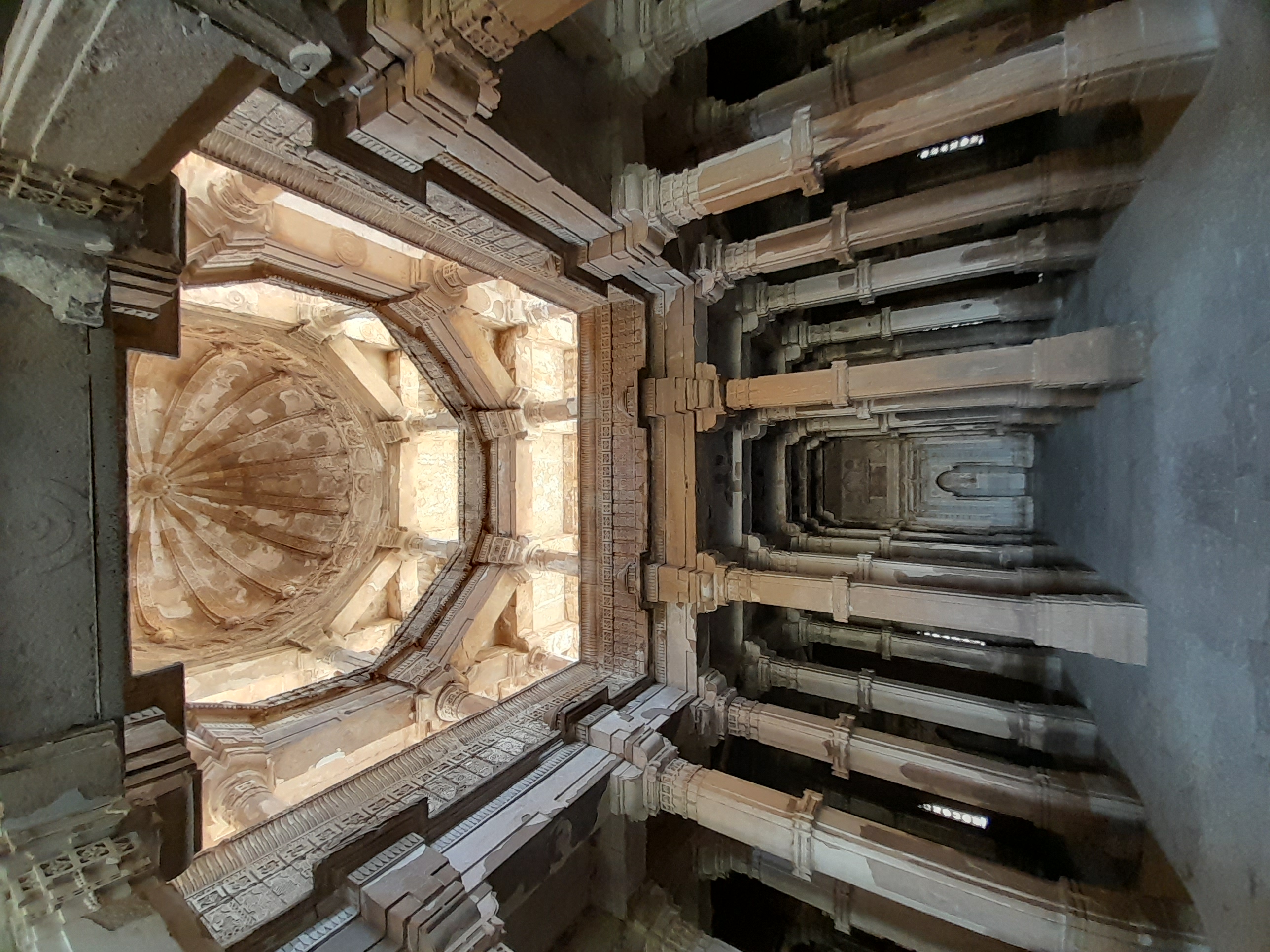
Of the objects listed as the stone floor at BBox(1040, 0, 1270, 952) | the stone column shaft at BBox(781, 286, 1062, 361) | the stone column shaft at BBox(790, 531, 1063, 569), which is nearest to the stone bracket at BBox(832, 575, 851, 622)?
the stone column shaft at BBox(790, 531, 1063, 569)

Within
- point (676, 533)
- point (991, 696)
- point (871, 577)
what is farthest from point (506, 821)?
point (991, 696)

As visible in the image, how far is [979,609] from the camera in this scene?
20.2ft

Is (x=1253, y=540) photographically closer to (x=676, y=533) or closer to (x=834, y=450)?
(x=676, y=533)

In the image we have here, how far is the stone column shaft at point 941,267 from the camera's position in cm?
637

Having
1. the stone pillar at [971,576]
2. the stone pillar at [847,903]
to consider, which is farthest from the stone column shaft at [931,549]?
the stone pillar at [847,903]

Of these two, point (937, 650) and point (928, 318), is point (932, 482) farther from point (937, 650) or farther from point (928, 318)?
point (928, 318)

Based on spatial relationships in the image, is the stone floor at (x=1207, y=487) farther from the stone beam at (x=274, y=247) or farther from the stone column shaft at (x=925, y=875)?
the stone beam at (x=274, y=247)

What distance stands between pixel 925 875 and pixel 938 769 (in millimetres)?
1551

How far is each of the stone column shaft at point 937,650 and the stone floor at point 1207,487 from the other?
8.18 feet

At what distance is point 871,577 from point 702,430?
303cm

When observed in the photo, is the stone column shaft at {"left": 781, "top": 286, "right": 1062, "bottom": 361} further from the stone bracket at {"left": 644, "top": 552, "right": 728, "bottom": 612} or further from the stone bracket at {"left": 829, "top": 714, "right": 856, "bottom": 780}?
the stone bracket at {"left": 829, "top": 714, "right": 856, "bottom": 780}

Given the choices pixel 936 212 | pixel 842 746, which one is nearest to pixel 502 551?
pixel 842 746

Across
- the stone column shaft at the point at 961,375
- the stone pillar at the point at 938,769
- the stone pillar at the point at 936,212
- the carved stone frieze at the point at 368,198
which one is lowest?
the stone pillar at the point at 938,769

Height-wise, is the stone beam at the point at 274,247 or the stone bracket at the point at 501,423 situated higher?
the stone beam at the point at 274,247
